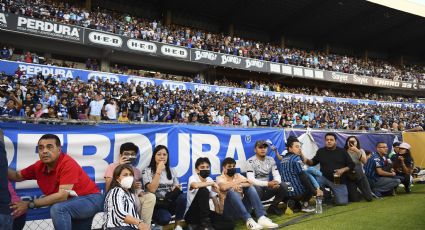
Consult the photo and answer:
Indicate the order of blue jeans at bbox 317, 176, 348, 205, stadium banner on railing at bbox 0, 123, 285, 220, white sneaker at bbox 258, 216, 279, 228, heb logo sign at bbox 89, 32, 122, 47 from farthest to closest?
1. heb logo sign at bbox 89, 32, 122, 47
2. blue jeans at bbox 317, 176, 348, 205
3. white sneaker at bbox 258, 216, 279, 228
4. stadium banner on railing at bbox 0, 123, 285, 220

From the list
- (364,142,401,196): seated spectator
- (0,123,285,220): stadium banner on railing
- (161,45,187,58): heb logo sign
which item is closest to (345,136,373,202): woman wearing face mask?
(364,142,401,196): seated spectator

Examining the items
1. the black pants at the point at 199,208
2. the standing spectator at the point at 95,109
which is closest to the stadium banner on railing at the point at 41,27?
the standing spectator at the point at 95,109

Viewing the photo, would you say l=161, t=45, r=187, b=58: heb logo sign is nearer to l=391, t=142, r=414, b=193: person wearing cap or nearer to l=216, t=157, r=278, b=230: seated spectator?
A: l=391, t=142, r=414, b=193: person wearing cap

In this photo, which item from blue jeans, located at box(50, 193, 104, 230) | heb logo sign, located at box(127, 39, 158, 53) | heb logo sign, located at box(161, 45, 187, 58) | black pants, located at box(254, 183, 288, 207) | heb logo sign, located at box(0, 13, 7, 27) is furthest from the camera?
heb logo sign, located at box(161, 45, 187, 58)

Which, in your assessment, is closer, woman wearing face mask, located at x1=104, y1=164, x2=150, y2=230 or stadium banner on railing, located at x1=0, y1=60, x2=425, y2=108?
woman wearing face mask, located at x1=104, y1=164, x2=150, y2=230

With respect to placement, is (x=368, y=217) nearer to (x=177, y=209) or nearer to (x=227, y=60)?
(x=177, y=209)

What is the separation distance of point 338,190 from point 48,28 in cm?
1636

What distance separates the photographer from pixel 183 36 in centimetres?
2325

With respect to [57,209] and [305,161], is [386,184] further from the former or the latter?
[57,209]

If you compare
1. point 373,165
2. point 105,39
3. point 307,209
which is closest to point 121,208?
point 307,209

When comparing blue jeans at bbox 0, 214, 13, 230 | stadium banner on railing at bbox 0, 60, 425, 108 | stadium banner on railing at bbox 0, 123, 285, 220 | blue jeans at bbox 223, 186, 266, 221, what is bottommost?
blue jeans at bbox 223, 186, 266, 221

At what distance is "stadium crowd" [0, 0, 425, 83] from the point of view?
17.8 metres

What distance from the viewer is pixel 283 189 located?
5.57m

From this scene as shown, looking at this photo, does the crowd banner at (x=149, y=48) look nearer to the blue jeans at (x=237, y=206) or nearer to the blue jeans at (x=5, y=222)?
the blue jeans at (x=237, y=206)
